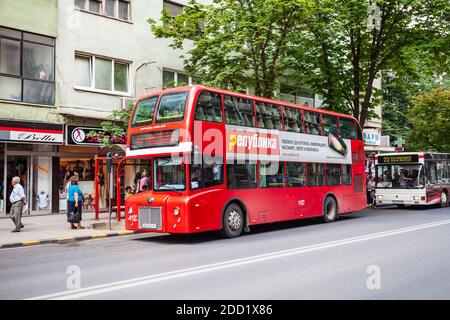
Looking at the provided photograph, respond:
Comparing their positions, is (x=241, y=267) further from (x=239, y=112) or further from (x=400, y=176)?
(x=400, y=176)

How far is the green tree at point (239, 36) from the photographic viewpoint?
17.9 metres

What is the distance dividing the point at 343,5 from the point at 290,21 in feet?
11.1

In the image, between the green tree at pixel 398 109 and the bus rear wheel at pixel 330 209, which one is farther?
the green tree at pixel 398 109

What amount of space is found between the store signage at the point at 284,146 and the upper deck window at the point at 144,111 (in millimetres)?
2117

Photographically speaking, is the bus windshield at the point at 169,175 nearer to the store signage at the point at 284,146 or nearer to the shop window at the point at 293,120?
the store signage at the point at 284,146

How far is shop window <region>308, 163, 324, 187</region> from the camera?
16.3 meters

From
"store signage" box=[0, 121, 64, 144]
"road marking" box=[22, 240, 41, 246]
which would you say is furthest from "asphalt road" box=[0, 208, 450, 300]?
"store signage" box=[0, 121, 64, 144]

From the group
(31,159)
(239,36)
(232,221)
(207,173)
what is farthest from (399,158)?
(31,159)

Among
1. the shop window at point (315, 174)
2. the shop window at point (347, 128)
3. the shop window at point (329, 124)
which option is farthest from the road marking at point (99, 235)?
the shop window at point (347, 128)

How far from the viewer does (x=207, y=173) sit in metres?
12.3

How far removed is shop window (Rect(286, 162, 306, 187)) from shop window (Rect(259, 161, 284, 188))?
38 centimetres

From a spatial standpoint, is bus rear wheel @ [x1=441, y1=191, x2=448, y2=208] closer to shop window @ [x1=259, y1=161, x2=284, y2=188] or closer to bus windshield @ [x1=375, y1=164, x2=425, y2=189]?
bus windshield @ [x1=375, y1=164, x2=425, y2=189]
